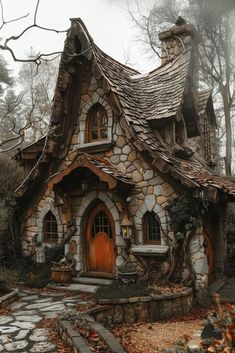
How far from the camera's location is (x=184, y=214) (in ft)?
27.2

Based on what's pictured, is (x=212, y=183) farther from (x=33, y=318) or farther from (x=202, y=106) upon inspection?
(x=202, y=106)

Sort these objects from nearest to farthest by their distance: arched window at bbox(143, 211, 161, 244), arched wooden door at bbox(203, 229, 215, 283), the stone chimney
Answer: arched window at bbox(143, 211, 161, 244) → arched wooden door at bbox(203, 229, 215, 283) → the stone chimney

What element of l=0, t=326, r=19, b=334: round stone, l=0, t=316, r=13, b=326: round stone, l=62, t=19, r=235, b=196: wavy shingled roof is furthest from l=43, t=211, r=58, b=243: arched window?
l=0, t=326, r=19, b=334: round stone

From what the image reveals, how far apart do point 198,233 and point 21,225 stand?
19.5ft

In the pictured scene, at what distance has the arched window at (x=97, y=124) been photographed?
410 inches

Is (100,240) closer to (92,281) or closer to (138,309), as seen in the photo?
(92,281)

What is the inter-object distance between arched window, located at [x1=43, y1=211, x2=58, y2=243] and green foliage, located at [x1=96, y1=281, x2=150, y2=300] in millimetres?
3325

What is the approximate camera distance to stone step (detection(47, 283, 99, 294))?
866cm

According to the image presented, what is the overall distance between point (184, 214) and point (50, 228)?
4.67 meters

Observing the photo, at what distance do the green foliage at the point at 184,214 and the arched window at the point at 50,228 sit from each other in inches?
161

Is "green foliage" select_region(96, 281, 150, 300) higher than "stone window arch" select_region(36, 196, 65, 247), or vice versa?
"stone window arch" select_region(36, 196, 65, 247)

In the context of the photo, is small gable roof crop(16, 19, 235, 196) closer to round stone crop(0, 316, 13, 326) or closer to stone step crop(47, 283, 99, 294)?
stone step crop(47, 283, 99, 294)

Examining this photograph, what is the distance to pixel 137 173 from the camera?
9406 millimetres

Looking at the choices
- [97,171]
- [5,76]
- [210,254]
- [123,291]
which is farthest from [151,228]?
[5,76]
